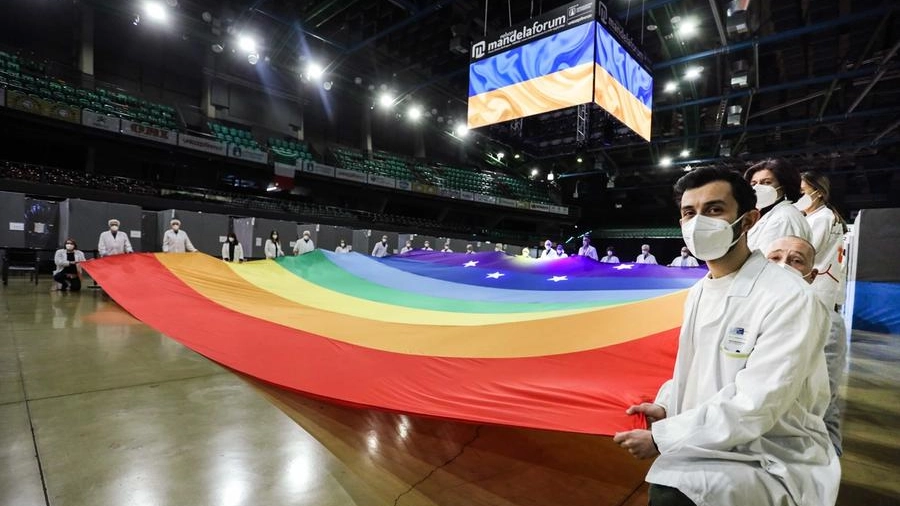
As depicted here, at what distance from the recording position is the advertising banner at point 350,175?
1747 cm

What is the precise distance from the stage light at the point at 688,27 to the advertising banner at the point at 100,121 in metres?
16.4

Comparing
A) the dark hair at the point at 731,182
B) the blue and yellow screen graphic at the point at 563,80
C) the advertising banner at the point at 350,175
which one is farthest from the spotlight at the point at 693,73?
the dark hair at the point at 731,182

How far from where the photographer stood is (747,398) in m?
0.96

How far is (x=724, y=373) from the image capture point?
3.69 feet

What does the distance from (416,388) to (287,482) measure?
70 cm

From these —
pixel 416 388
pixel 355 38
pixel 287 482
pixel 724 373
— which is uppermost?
pixel 355 38

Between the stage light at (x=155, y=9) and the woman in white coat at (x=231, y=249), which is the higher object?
the stage light at (x=155, y=9)

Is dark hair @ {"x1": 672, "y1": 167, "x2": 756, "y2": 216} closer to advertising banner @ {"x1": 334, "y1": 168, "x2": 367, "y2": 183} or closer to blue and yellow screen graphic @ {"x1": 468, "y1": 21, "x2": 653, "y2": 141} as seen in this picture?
blue and yellow screen graphic @ {"x1": 468, "y1": 21, "x2": 653, "y2": 141}

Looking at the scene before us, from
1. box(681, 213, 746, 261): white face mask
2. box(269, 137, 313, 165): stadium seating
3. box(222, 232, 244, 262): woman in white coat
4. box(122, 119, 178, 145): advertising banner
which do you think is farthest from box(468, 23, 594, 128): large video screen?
box(122, 119, 178, 145): advertising banner

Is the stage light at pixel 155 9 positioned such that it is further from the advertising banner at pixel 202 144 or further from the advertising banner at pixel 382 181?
the advertising banner at pixel 382 181

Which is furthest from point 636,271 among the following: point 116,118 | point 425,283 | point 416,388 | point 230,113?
point 230,113

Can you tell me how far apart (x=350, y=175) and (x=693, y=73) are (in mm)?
13376

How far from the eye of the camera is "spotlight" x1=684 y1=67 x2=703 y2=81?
11.5 m

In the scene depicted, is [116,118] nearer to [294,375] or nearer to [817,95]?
[294,375]
